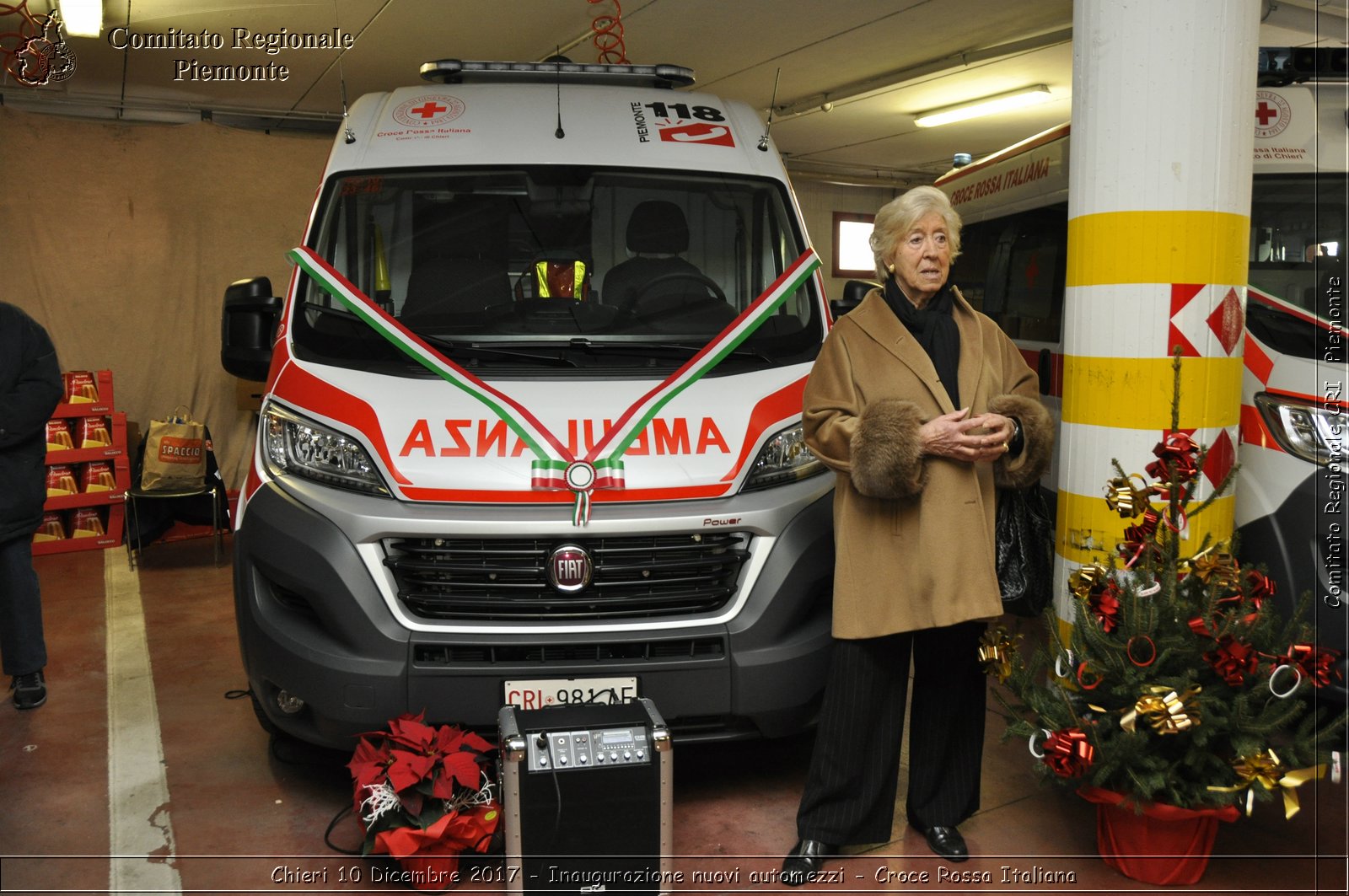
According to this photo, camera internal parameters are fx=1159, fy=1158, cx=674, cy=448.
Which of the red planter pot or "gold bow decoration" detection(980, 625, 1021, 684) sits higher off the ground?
"gold bow decoration" detection(980, 625, 1021, 684)

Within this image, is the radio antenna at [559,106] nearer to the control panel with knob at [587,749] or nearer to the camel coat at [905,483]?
the camel coat at [905,483]

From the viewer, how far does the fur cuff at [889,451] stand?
2850mm

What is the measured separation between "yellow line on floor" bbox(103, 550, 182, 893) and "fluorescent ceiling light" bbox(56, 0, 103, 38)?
327 centimetres

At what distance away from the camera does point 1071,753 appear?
115 inches

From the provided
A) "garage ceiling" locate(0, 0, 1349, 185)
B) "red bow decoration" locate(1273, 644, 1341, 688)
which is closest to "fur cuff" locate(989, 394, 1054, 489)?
"red bow decoration" locate(1273, 644, 1341, 688)

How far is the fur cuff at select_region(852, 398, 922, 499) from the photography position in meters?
2.85

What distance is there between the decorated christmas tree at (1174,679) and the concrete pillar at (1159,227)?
1.35ft

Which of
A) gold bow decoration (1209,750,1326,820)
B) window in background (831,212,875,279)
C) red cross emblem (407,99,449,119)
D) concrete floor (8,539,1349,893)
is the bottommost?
concrete floor (8,539,1349,893)

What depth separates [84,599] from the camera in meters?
6.36

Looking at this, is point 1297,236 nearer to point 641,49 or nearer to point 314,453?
point 314,453

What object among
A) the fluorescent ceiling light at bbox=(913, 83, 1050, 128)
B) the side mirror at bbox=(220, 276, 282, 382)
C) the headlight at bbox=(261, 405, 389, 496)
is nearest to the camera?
the headlight at bbox=(261, 405, 389, 496)

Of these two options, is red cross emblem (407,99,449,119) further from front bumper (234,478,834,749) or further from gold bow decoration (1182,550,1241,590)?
gold bow decoration (1182,550,1241,590)

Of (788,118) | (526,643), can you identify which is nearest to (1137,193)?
(526,643)

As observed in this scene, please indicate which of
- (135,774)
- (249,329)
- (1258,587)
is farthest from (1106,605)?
(135,774)
